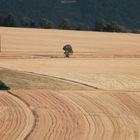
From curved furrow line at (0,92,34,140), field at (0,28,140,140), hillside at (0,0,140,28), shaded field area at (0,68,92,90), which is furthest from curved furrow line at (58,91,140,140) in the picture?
hillside at (0,0,140,28)

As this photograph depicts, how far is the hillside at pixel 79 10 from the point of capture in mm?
108375

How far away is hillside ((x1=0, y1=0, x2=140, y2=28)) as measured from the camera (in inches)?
4267

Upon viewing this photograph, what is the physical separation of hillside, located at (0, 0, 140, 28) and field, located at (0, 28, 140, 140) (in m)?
55.8

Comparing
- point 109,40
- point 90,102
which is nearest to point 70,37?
point 109,40

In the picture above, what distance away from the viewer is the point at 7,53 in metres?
45.5

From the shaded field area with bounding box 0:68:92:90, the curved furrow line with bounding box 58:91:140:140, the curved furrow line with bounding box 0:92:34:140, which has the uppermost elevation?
the curved furrow line with bounding box 0:92:34:140

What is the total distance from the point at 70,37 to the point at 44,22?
901 inches

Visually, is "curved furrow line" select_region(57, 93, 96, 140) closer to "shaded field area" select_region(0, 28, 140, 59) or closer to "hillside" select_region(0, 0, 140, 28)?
"shaded field area" select_region(0, 28, 140, 59)

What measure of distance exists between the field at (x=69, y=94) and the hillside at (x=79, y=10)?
55824 millimetres

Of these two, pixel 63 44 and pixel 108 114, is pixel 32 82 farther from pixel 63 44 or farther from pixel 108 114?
pixel 63 44

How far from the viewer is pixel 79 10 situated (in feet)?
371

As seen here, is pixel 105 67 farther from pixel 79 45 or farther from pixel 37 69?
pixel 79 45

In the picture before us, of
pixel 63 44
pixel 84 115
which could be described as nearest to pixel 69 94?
pixel 84 115

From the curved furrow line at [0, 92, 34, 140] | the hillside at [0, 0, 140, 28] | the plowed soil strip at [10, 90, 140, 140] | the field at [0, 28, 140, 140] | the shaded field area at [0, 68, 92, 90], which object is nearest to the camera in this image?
the curved furrow line at [0, 92, 34, 140]
